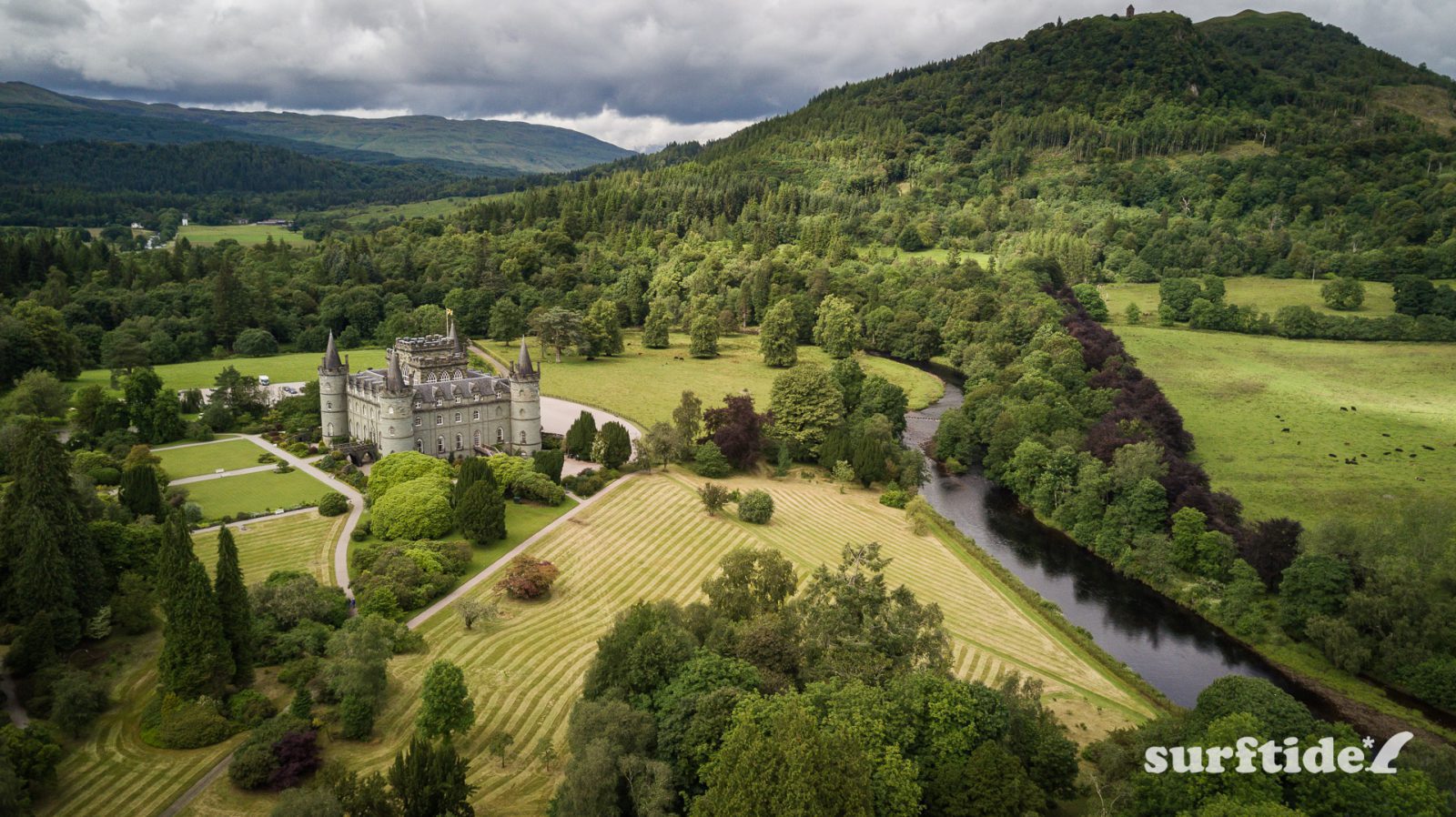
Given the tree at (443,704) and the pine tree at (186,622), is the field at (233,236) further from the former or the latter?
the tree at (443,704)

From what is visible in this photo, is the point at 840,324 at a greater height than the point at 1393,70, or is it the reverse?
the point at 1393,70

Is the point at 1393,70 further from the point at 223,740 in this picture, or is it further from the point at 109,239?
the point at 109,239


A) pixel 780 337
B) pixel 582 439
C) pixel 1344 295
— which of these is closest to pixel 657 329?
pixel 780 337

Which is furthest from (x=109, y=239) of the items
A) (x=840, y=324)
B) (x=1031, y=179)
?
→ (x=1031, y=179)

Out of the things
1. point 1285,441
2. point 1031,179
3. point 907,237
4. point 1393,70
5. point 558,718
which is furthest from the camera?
point 1393,70

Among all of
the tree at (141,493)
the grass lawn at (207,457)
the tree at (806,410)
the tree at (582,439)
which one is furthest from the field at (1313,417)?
the grass lawn at (207,457)

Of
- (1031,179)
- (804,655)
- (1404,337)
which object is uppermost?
(1031,179)

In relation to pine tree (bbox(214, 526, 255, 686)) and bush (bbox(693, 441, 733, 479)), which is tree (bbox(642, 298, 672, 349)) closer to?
bush (bbox(693, 441, 733, 479))
